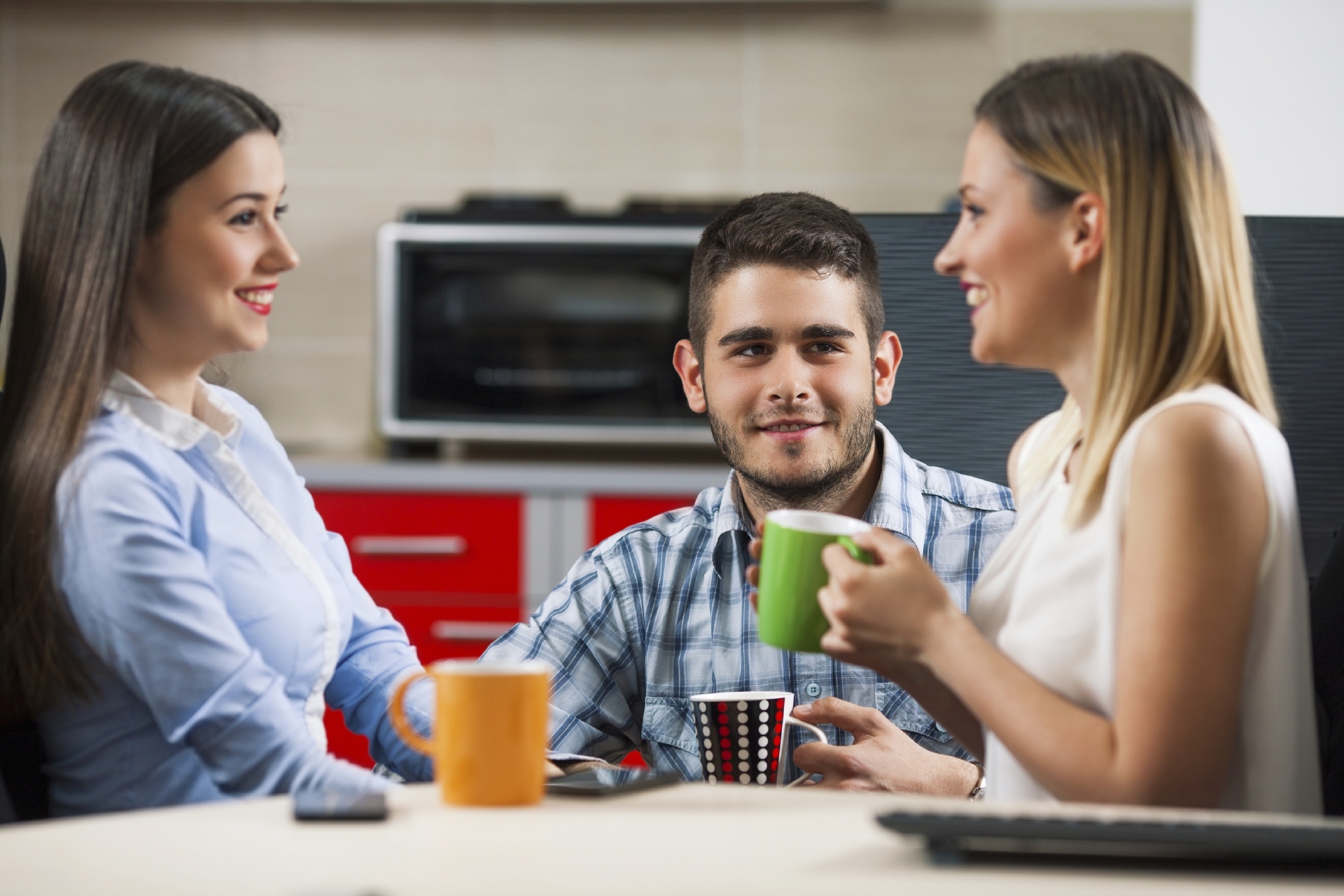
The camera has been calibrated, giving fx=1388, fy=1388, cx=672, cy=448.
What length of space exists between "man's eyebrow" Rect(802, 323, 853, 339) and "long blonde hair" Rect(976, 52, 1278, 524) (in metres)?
0.53

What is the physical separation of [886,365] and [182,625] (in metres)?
0.84

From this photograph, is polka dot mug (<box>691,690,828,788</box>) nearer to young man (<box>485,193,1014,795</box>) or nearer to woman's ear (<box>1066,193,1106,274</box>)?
young man (<box>485,193,1014,795</box>)

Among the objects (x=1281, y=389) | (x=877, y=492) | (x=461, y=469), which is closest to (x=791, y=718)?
(x=877, y=492)

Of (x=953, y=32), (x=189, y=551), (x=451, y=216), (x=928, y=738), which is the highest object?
(x=953, y=32)

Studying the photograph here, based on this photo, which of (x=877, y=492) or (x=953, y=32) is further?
(x=953, y=32)

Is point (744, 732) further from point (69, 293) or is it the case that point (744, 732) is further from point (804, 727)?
point (69, 293)

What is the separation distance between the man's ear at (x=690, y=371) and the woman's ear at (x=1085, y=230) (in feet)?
2.29

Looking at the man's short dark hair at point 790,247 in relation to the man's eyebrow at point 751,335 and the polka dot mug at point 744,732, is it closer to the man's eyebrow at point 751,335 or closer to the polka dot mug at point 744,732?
the man's eyebrow at point 751,335

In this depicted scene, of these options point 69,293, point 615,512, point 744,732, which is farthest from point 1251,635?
point 615,512

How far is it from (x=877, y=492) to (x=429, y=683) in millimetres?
516

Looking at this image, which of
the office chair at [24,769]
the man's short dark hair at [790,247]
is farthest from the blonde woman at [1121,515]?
the office chair at [24,769]

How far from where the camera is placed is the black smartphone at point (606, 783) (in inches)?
32.0

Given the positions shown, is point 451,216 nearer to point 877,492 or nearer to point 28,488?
point 877,492

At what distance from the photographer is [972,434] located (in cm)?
154
